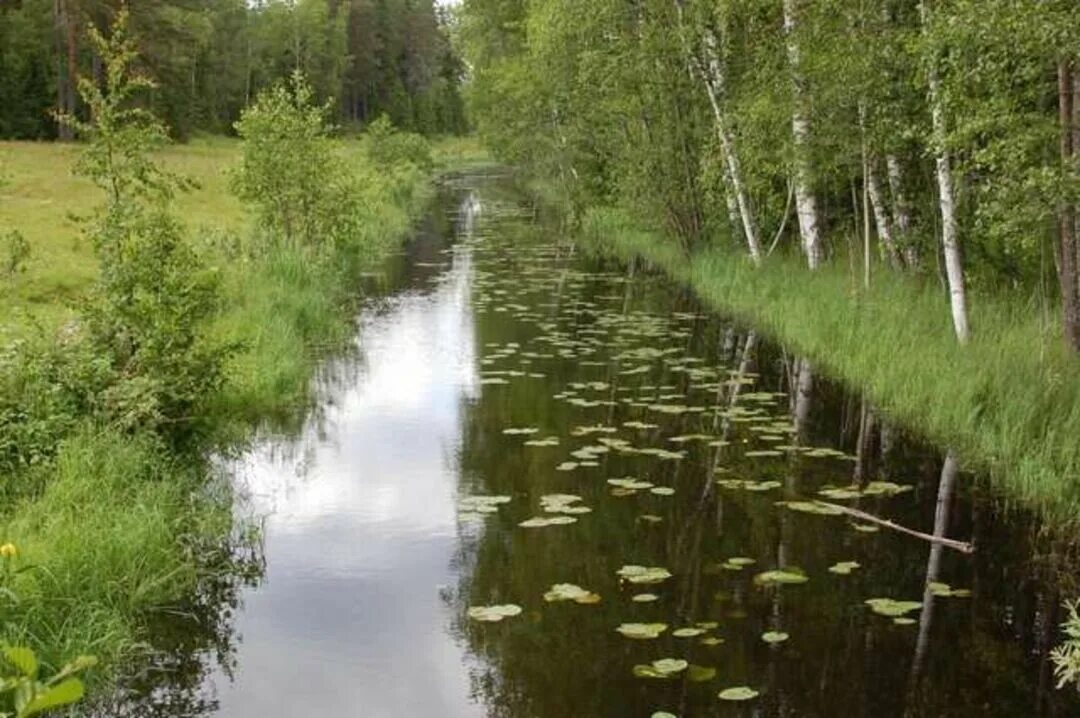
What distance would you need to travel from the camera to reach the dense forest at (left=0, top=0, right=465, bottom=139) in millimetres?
49375

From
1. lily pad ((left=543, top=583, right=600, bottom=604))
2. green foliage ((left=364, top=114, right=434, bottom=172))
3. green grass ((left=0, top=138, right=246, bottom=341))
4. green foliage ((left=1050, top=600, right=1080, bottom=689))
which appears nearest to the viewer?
green foliage ((left=1050, top=600, right=1080, bottom=689))

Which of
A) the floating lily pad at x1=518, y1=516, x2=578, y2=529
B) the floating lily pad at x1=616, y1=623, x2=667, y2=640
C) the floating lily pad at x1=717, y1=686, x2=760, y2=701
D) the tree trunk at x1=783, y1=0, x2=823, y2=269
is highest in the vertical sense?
the tree trunk at x1=783, y1=0, x2=823, y2=269

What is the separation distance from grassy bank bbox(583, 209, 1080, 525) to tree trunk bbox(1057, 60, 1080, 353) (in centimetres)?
31

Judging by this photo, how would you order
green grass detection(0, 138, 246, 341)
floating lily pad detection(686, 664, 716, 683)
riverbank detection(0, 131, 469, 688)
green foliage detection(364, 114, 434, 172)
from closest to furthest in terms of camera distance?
1. floating lily pad detection(686, 664, 716, 683)
2. riverbank detection(0, 131, 469, 688)
3. green grass detection(0, 138, 246, 341)
4. green foliage detection(364, 114, 434, 172)

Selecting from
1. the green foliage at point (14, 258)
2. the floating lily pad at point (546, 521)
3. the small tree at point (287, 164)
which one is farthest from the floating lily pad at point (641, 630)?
the small tree at point (287, 164)

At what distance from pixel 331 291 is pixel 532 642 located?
13.0 meters

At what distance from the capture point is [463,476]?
9180 millimetres

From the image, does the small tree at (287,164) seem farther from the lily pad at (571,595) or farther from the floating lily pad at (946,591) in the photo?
the floating lily pad at (946,591)

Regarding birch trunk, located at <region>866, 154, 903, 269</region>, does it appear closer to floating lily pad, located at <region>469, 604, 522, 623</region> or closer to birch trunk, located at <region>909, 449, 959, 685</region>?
birch trunk, located at <region>909, 449, 959, 685</region>

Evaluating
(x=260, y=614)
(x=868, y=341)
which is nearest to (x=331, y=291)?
(x=868, y=341)

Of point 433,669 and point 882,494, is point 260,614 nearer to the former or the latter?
point 433,669

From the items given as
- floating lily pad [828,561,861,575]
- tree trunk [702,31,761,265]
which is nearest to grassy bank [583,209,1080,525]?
tree trunk [702,31,761,265]

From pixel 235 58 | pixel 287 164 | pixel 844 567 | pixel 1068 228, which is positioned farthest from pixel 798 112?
pixel 235 58

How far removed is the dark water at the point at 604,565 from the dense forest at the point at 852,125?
8.06ft
